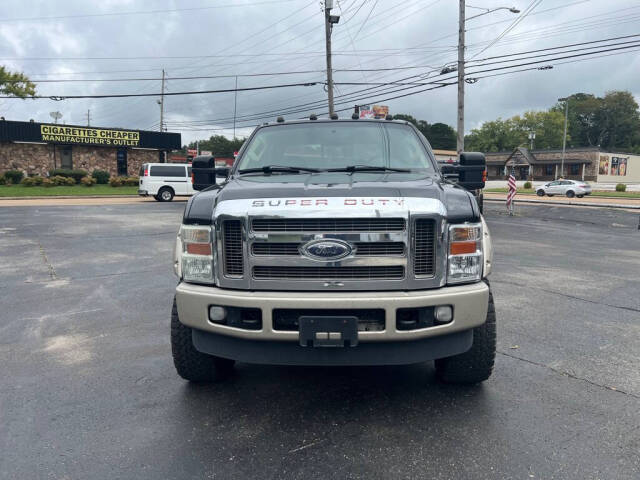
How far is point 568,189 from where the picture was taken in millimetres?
37156

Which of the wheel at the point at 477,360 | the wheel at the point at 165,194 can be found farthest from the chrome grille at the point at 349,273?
the wheel at the point at 165,194

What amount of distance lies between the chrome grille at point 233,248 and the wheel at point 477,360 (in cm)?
160

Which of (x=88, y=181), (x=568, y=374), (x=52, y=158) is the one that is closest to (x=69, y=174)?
(x=88, y=181)

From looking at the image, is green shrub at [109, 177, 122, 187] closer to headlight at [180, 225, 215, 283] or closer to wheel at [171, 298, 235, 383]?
wheel at [171, 298, 235, 383]

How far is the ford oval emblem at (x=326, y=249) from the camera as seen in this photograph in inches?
115

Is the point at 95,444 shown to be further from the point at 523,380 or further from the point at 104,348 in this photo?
the point at 523,380

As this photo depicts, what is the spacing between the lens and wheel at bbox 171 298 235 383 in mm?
3451

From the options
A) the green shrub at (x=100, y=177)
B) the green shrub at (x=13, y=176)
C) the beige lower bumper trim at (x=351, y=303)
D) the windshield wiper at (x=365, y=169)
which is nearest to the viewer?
the beige lower bumper trim at (x=351, y=303)

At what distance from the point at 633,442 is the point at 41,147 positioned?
42.1 m

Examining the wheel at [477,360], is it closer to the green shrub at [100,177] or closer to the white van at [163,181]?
the white van at [163,181]

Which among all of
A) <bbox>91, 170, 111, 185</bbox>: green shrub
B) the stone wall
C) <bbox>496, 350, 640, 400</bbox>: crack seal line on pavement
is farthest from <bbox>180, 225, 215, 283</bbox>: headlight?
the stone wall

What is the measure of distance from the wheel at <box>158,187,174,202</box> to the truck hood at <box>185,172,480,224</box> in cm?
2273

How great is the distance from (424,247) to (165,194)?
23.8m

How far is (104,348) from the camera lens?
14.7 feet
